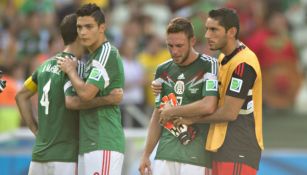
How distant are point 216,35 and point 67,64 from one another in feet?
4.64

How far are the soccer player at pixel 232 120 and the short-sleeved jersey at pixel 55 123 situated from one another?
44.3 inches

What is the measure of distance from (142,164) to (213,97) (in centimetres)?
100

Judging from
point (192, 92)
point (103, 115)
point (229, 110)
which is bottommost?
point (103, 115)

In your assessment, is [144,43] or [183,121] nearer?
[183,121]

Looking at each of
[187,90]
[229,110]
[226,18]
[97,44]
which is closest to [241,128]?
[229,110]

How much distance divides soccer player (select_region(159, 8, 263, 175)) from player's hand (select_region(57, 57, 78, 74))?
44.7 inches

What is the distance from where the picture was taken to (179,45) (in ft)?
29.8

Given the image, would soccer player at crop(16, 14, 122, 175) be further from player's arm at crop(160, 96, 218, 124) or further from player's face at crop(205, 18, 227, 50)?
player's face at crop(205, 18, 227, 50)

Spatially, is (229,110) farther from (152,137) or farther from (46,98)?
(46,98)

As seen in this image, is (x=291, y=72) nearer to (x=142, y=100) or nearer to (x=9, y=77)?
(x=142, y=100)

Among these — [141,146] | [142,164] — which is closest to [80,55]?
[142,164]

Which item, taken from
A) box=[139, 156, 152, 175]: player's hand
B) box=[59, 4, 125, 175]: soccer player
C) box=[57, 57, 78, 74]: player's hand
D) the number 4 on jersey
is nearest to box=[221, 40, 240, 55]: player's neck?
box=[59, 4, 125, 175]: soccer player

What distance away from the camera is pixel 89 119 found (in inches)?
367

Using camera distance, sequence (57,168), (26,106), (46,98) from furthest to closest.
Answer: (26,106)
(46,98)
(57,168)
